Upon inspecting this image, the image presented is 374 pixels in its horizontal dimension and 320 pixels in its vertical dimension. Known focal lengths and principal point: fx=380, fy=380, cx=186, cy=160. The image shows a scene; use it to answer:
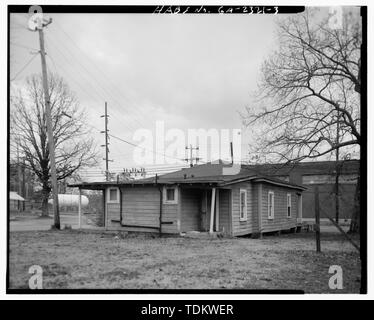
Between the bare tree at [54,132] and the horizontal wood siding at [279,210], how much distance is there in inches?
337

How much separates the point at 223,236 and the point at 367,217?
29.0ft

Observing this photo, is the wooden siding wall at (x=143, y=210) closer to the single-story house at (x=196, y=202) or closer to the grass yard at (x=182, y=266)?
the single-story house at (x=196, y=202)

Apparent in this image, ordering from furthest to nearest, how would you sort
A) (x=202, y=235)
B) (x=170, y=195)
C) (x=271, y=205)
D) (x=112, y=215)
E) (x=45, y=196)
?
(x=45, y=196), (x=271, y=205), (x=112, y=215), (x=170, y=195), (x=202, y=235)

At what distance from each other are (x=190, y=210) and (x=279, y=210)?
572cm

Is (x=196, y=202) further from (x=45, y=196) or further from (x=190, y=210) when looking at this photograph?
(x=45, y=196)

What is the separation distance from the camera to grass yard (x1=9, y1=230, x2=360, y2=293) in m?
7.19

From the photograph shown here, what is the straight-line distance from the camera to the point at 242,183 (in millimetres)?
16594

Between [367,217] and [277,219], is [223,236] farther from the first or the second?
[367,217]

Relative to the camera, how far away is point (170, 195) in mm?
15875

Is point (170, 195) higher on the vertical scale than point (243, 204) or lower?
higher

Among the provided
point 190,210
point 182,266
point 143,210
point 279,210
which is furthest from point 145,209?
point 182,266

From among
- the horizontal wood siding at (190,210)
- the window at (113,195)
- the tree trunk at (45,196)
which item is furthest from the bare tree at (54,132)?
the horizontal wood siding at (190,210)
